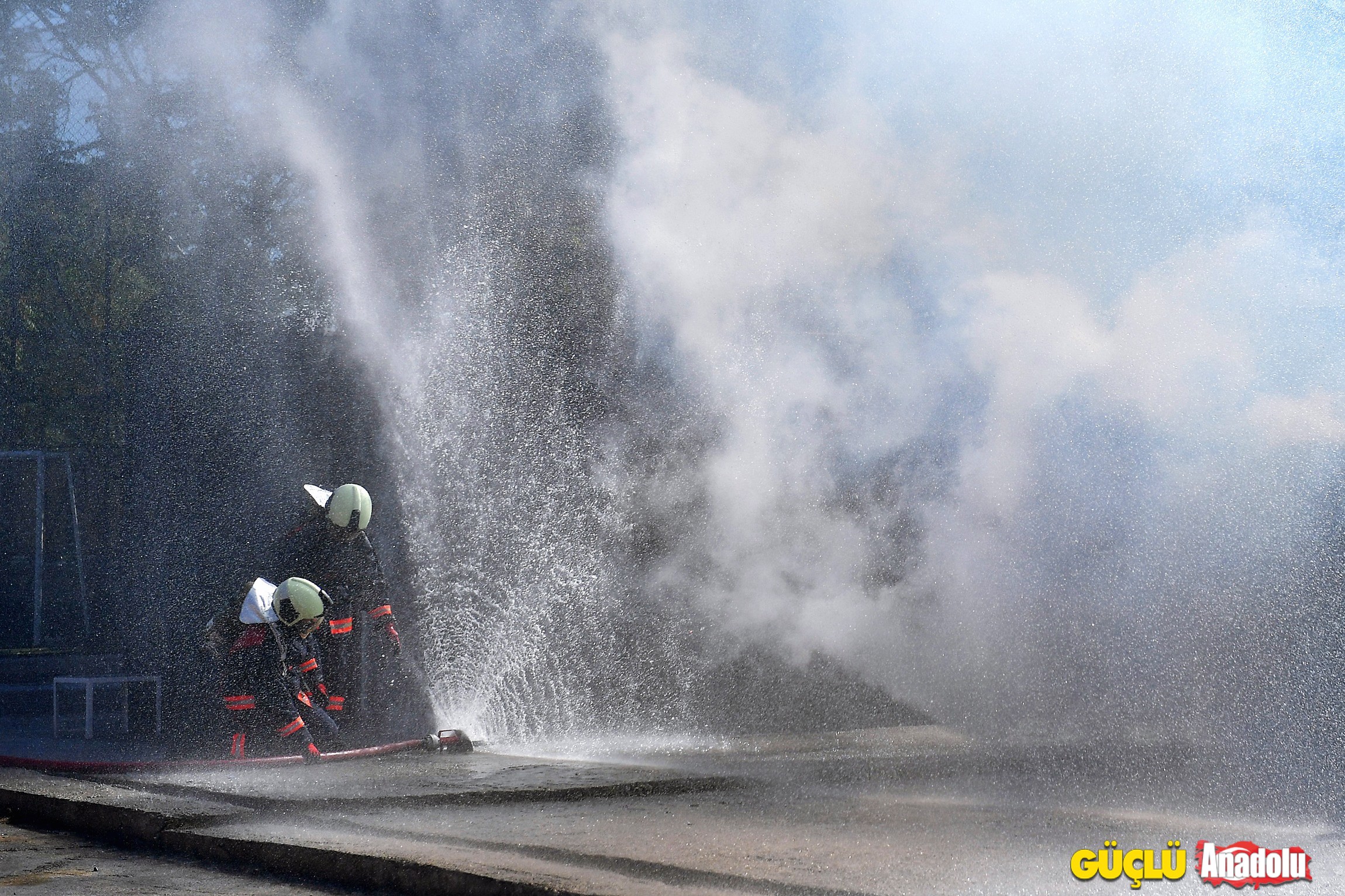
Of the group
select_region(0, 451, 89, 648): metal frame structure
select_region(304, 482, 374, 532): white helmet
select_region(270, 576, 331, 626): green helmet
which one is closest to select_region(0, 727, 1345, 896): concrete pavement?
select_region(270, 576, 331, 626): green helmet

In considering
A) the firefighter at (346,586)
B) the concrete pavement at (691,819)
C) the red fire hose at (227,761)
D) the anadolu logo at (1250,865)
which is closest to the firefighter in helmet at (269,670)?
the red fire hose at (227,761)

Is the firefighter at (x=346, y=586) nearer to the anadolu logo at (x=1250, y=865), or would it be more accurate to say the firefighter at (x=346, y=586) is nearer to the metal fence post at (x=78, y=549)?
the metal fence post at (x=78, y=549)

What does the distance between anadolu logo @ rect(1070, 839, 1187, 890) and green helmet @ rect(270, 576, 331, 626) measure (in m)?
4.10

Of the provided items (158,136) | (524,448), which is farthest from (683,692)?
(158,136)

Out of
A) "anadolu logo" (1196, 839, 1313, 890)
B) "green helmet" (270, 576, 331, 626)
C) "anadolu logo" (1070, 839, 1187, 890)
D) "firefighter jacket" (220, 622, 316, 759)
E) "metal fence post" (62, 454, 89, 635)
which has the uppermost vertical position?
"metal fence post" (62, 454, 89, 635)

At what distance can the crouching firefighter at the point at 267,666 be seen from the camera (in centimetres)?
634

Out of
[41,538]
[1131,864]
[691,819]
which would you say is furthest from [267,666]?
[41,538]

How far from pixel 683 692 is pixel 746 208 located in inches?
131

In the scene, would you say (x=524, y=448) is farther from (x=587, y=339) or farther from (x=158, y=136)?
(x=158, y=136)

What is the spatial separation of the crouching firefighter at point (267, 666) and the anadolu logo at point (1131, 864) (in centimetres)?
407

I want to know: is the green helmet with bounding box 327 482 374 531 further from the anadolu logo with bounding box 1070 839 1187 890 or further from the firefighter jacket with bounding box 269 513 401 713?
the anadolu logo with bounding box 1070 839 1187 890

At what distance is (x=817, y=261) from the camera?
800 centimetres

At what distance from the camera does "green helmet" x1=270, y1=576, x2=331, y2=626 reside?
20.9ft

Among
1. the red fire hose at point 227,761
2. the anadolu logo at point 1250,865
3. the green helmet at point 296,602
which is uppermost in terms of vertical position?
the green helmet at point 296,602
